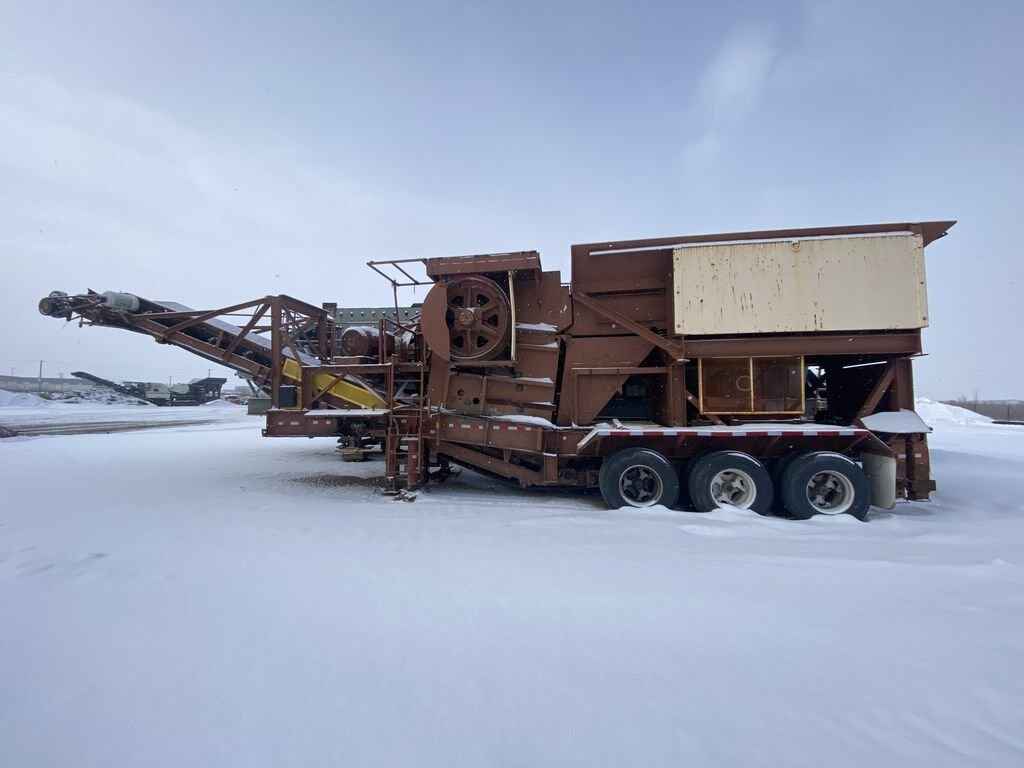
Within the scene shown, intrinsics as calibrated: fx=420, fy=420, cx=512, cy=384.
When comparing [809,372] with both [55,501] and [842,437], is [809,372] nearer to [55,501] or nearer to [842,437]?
[842,437]

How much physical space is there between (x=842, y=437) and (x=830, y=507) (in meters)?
1.04

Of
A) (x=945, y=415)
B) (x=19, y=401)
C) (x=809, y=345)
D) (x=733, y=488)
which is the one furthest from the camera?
Result: (x=19, y=401)

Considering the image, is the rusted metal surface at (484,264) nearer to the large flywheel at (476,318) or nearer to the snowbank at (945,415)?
the large flywheel at (476,318)

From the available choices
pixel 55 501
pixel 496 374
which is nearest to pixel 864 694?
pixel 496 374

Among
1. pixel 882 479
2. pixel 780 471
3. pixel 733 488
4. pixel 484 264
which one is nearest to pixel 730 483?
pixel 733 488

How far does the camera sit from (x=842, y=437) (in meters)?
6.18

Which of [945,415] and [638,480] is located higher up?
[945,415]

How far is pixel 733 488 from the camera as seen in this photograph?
6.25 m

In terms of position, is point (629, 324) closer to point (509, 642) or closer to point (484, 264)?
point (484, 264)

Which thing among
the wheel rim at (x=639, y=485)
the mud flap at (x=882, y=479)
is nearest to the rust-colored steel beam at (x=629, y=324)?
the wheel rim at (x=639, y=485)

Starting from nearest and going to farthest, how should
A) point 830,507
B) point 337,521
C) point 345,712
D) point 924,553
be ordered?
point 345,712
point 924,553
point 337,521
point 830,507

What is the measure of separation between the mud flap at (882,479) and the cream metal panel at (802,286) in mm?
1951

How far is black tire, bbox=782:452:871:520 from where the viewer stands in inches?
232

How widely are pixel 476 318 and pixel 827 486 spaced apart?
5.93 meters
